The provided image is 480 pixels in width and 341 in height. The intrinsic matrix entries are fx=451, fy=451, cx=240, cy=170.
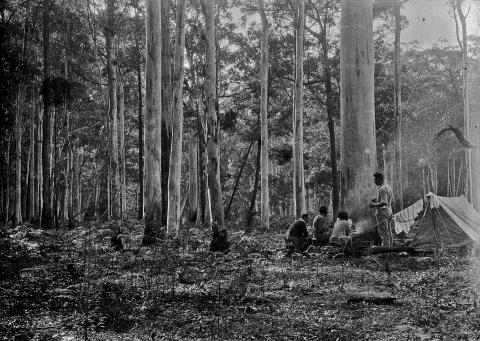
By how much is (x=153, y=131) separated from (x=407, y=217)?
716 centimetres

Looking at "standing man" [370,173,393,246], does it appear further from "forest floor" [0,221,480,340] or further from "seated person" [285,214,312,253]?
"seated person" [285,214,312,253]

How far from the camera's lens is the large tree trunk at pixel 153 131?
36.5 ft

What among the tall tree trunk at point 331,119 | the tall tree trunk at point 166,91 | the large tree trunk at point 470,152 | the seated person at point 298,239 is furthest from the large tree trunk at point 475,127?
the seated person at point 298,239

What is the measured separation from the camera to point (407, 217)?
12.1 m

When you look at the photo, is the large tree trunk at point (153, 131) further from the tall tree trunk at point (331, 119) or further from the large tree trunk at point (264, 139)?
the tall tree trunk at point (331, 119)

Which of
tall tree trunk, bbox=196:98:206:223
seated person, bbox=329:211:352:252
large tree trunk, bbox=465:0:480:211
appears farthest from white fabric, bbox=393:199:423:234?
large tree trunk, bbox=465:0:480:211

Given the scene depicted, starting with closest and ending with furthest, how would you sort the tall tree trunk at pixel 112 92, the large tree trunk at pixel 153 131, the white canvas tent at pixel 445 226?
the white canvas tent at pixel 445 226, the large tree trunk at pixel 153 131, the tall tree trunk at pixel 112 92

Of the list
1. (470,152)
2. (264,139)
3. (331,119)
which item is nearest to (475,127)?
(470,152)

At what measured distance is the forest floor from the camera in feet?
13.4

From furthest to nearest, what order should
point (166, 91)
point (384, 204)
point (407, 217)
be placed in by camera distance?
point (166, 91) → point (407, 217) → point (384, 204)

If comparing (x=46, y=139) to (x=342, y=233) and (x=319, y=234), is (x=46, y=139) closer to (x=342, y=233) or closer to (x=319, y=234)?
(x=319, y=234)

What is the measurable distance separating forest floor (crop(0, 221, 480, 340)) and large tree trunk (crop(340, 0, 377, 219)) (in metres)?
1.29

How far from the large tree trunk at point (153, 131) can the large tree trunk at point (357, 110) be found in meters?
4.85

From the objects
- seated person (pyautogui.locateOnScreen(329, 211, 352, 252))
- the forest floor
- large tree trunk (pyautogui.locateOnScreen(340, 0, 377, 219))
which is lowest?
A: the forest floor
